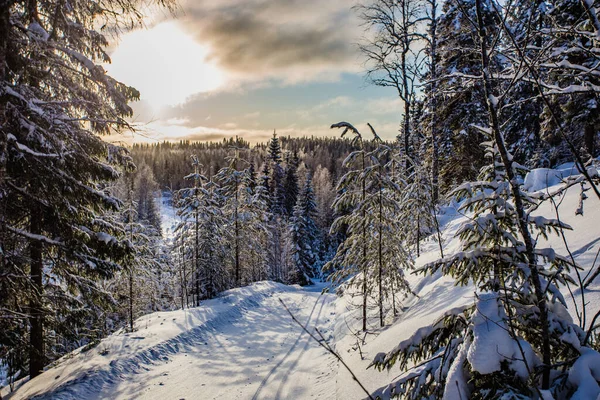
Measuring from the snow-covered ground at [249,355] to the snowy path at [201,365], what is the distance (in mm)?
27

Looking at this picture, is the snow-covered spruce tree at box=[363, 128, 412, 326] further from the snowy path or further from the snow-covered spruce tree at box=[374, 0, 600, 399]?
the snow-covered spruce tree at box=[374, 0, 600, 399]

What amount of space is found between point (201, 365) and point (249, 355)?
1696mm

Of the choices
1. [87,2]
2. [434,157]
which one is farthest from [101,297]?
[434,157]

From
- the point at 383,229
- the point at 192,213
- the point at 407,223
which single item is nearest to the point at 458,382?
the point at 383,229

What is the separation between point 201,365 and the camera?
9656 mm

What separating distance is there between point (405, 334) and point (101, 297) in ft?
26.1

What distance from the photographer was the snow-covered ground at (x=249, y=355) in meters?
6.43

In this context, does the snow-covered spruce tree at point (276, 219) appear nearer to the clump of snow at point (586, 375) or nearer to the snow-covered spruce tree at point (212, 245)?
the snow-covered spruce tree at point (212, 245)

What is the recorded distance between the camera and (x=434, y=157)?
1677 cm

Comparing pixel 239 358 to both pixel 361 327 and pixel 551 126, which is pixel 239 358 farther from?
pixel 551 126

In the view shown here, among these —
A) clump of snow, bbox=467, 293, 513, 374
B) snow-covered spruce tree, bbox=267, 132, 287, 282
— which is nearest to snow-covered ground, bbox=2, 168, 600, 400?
clump of snow, bbox=467, 293, 513, 374

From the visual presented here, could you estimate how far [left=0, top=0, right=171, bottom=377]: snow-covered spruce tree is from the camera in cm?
574

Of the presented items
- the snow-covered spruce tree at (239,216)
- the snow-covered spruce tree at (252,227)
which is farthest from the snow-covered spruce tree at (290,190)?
the snow-covered spruce tree at (239,216)

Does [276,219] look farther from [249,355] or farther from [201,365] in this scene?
[201,365]
